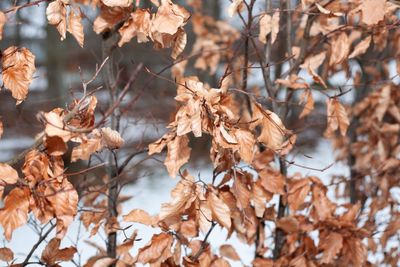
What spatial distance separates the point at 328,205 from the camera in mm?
2043

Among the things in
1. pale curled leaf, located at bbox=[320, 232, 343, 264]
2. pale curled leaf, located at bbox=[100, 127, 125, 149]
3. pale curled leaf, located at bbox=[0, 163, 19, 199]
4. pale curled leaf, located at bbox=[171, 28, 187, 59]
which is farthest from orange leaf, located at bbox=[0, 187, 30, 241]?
pale curled leaf, located at bbox=[320, 232, 343, 264]

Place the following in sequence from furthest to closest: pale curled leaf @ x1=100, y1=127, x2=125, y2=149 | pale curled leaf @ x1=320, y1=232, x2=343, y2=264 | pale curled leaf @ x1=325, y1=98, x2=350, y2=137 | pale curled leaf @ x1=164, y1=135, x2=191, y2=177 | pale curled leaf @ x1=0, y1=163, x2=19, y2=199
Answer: pale curled leaf @ x1=320, y1=232, x2=343, y2=264 < pale curled leaf @ x1=325, y1=98, x2=350, y2=137 < pale curled leaf @ x1=164, y1=135, x2=191, y2=177 < pale curled leaf @ x1=100, y1=127, x2=125, y2=149 < pale curled leaf @ x1=0, y1=163, x2=19, y2=199

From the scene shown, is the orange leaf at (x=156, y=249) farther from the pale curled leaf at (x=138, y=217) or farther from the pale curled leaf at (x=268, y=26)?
the pale curled leaf at (x=268, y=26)

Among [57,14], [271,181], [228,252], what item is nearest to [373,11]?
[271,181]

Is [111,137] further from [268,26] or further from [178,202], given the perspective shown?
[268,26]

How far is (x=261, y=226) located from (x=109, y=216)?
57 centimetres

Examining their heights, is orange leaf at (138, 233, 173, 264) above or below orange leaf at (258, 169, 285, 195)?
below

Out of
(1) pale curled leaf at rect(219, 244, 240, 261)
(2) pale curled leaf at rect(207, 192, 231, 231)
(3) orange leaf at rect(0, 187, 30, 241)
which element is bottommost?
(1) pale curled leaf at rect(219, 244, 240, 261)

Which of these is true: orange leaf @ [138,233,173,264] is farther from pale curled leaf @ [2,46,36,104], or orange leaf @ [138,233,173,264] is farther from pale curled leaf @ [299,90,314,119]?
pale curled leaf @ [299,90,314,119]

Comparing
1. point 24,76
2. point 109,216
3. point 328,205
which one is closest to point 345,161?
point 328,205

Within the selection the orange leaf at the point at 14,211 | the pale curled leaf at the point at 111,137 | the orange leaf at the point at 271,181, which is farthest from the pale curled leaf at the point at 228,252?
the orange leaf at the point at 14,211

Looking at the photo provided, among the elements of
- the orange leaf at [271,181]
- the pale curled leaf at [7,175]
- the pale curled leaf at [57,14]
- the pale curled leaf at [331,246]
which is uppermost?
the pale curled leaf at [57,14]

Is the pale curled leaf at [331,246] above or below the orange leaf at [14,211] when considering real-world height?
below

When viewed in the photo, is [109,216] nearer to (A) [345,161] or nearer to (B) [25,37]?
(A) [345,161]
